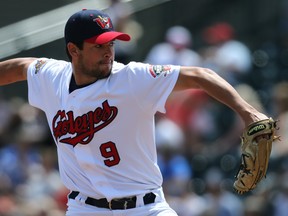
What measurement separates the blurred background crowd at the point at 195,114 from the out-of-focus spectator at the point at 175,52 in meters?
0.01

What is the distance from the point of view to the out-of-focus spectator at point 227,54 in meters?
10.3

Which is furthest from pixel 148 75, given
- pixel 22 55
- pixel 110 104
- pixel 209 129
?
pixel 22 55

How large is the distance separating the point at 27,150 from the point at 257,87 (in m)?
3.00

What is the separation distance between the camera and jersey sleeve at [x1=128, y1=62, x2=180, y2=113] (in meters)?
5.14

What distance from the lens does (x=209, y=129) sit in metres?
10.1

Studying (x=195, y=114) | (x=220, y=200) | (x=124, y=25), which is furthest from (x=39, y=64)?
(x=124, y=25)

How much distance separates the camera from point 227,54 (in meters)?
10.5

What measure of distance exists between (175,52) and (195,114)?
1.03 meters

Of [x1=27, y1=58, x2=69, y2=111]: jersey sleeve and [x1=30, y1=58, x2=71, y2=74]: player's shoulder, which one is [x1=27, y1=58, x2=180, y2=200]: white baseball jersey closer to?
[x1=27, y1=58, x2=69, y2=111]: jersey sleeve

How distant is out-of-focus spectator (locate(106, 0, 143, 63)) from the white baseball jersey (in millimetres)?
4471

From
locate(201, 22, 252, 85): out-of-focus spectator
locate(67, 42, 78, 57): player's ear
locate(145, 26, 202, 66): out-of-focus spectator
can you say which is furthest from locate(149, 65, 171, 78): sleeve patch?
locate(145, 26, 202, 66): out-of-focus spectator

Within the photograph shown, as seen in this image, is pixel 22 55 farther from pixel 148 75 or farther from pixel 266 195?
pixel 148 75

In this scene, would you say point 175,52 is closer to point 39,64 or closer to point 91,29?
point 39,64

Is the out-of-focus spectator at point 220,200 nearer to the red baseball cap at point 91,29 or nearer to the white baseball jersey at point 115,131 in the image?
the white baseball jersey at point 115,131
